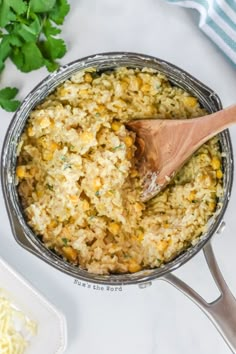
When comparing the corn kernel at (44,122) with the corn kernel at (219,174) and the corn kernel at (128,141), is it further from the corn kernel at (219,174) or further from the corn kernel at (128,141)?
the corn kernel at (219,174)

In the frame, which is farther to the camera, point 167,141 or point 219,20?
point 219,20

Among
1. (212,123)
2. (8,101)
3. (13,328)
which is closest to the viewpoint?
(212,123)

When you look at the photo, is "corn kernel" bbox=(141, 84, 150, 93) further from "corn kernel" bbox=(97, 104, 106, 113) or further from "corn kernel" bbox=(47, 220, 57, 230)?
"corn kernel" bbox=(47, 220, 57, 230)

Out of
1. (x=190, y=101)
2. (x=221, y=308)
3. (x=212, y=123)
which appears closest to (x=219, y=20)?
(x=190, y=101)

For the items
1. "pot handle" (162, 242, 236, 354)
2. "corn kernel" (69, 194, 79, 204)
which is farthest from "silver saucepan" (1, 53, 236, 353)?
"corn kernel" (69, 194, 79, 204)

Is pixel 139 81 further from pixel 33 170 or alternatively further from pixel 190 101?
pixel 33 170

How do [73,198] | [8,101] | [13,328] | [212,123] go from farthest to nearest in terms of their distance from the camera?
[13,328] → [8,101] → [73,198] → [212,123]
